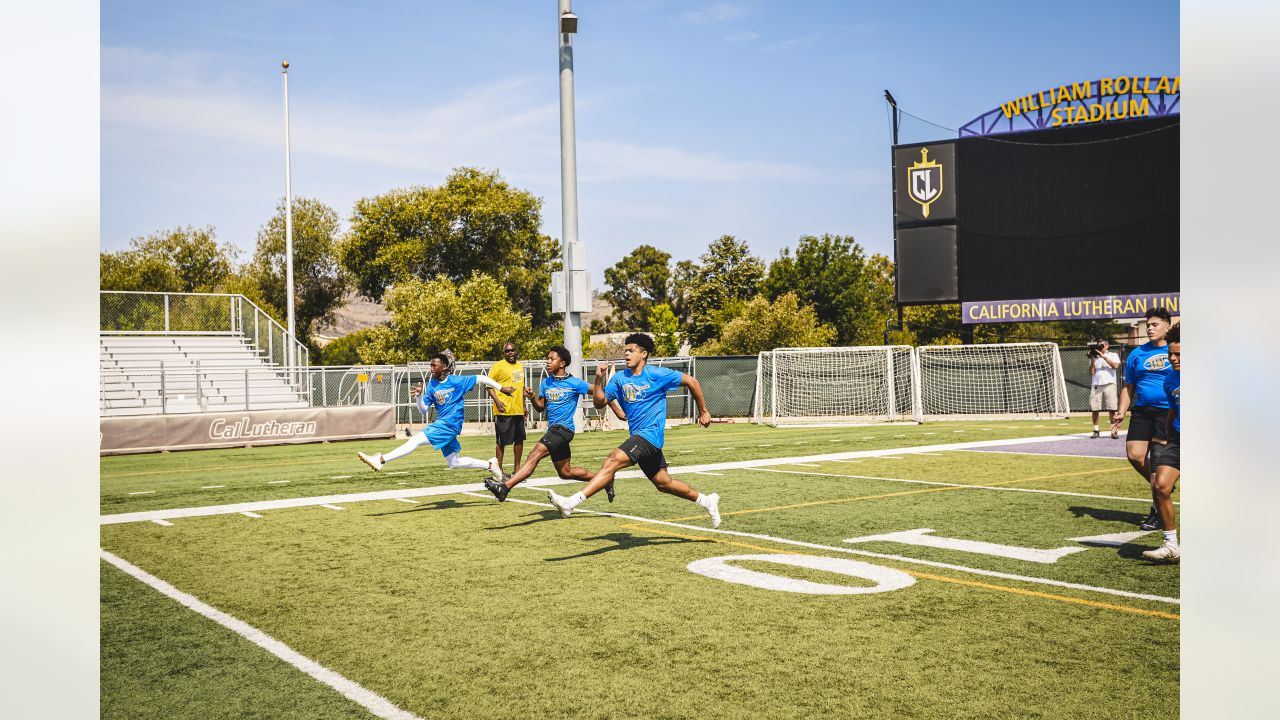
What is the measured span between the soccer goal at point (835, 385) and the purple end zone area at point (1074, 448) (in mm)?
10702

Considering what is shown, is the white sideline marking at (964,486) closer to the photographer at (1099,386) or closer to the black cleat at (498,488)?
the black cleat at (498,488)

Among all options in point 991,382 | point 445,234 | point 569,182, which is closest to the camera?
point 569,182

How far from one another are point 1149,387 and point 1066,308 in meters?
25.4

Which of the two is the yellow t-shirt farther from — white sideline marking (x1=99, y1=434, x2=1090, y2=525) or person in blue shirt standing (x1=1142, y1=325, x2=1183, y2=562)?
person in blue shirt standing (x1=1142, y1=325, x2=1183, y2=562)

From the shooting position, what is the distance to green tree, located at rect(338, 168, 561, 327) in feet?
191

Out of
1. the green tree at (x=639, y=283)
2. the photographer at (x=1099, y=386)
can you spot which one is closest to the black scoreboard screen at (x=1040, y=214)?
the photographer at (x=1099, y=386)

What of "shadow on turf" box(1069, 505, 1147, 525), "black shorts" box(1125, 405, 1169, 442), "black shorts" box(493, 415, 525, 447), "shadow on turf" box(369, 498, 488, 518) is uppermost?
"black shorts" box(1125, 405, 1169, 442)

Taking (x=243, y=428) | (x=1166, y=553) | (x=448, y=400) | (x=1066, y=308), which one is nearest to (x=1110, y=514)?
(x=1166, y=553)

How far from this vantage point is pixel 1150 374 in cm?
817

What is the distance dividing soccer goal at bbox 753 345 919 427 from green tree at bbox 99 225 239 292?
4372 centimetres

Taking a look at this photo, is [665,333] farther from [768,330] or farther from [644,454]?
[644,454]

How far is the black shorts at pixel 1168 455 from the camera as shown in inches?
306

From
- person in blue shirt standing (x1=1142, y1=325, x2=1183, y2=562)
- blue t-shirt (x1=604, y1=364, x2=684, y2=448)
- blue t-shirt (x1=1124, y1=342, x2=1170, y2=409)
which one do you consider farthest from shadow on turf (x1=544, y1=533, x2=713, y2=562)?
blue t-shirt (x1=1124, y1=342, x2=1170, y2=409)
